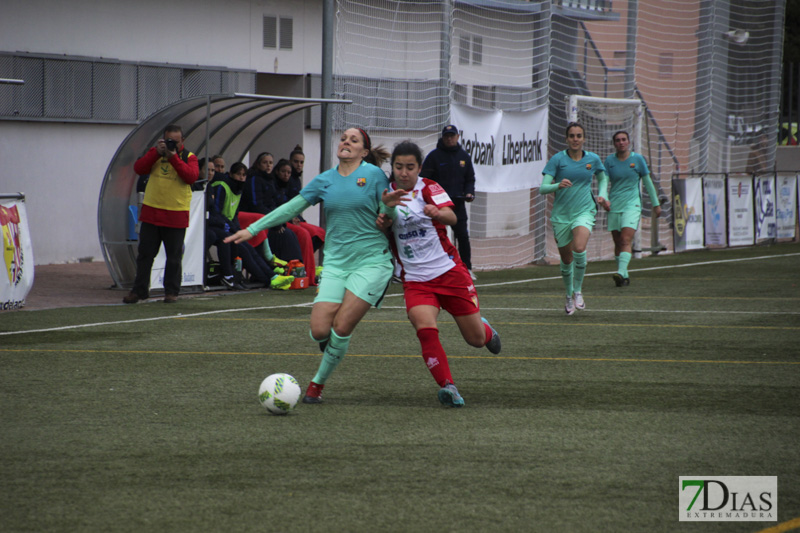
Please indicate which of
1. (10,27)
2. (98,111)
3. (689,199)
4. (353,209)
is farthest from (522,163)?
(353,209)

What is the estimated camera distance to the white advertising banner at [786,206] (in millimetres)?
24766

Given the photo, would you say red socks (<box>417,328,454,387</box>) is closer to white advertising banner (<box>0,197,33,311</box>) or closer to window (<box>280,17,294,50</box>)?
white advertising banner (<box>0,197,33,311</box>)

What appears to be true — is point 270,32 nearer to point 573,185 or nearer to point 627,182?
point 627,182

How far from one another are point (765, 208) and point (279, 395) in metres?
19.9

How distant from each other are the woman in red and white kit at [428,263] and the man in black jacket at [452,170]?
8152 millimetres

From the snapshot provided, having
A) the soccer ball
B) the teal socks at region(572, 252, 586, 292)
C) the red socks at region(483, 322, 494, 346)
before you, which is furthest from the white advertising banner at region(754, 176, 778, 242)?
the soccer ball

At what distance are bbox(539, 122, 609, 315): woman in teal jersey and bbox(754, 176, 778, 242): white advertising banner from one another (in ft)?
42.4

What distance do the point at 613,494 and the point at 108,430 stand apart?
2.92m

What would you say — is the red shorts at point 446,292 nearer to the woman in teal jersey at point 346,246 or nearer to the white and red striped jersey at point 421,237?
the white and red striped jersey at point 421,237

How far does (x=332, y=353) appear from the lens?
701cm

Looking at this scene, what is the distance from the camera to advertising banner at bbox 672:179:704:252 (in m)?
22.1

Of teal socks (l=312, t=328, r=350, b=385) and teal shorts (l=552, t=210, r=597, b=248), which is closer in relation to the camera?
teal socks (l=312, t=328, r=350, b=385)

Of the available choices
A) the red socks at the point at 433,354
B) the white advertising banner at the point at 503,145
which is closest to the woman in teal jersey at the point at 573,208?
the white advertising banner at the point at 503,145

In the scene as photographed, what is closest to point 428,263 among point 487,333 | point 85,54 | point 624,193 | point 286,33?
point 487,333
